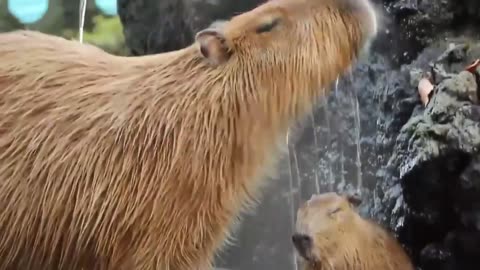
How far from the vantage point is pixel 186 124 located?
5.72 ft

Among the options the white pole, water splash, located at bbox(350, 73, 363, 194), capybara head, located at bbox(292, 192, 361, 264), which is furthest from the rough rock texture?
the white pole

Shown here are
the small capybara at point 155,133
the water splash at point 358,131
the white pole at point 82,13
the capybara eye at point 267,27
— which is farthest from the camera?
the white pole at point 82,13

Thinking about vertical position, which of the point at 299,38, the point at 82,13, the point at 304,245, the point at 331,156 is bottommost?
the point at 331,156

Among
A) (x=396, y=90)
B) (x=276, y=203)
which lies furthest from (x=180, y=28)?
(x=396, y=90)

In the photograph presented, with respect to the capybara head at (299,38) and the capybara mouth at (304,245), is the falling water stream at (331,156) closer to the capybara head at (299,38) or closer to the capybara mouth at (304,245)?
the capybara mouth at (304,245)

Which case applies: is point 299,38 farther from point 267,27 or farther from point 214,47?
point 214,47

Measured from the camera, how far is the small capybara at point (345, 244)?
1.94m

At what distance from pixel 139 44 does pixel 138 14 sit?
11cm

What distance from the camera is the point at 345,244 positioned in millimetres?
1960

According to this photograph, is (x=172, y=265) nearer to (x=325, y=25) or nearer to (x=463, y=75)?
(x=325, y=25)

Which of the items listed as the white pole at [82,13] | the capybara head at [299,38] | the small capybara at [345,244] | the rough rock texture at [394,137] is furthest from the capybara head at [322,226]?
the white pole at [82,13]

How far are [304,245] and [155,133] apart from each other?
453 mm

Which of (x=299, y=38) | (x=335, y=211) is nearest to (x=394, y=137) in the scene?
(x=335, y=211)

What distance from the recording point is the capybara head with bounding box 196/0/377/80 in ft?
5.85
